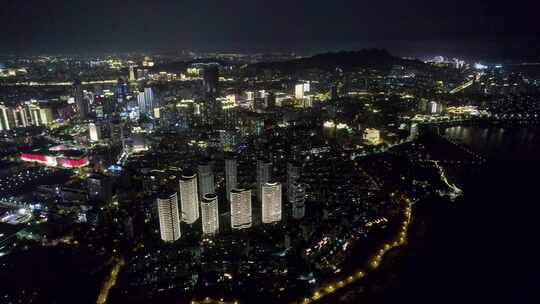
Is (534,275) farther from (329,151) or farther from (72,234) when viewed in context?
(72,234)

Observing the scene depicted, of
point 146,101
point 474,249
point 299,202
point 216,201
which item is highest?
point 146,101

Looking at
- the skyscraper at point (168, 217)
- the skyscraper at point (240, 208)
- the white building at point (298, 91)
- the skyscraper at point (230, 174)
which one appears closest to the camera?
the skyscraper at point (168, 217)

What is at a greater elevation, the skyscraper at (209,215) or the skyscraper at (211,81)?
the skyscraper at (211,81)

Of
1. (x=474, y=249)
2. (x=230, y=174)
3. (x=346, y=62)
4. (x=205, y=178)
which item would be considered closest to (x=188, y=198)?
(x=205, y=178)

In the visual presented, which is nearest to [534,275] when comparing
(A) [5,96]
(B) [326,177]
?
(B) [326,177]

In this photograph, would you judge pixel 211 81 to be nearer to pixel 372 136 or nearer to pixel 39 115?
pixel 39 115

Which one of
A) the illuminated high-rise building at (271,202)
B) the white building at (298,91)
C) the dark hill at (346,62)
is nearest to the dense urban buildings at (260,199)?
the illuminated high-rise building at (271,202)

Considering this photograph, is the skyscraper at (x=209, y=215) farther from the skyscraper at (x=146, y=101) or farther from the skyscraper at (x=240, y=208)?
the skyscraper at (x=146, y=101)

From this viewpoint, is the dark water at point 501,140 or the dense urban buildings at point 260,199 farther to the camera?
the dark water at point 501,140

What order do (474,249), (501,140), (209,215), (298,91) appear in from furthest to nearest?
(298,91)
(501,140)
(209,215)
(474,249)
